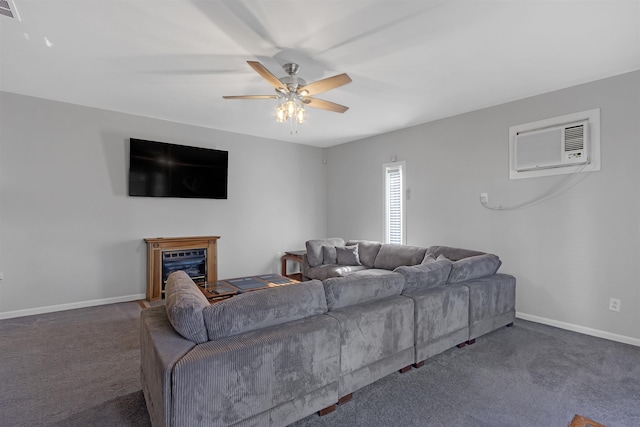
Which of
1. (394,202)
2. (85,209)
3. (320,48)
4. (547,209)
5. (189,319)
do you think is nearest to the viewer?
(189,319)

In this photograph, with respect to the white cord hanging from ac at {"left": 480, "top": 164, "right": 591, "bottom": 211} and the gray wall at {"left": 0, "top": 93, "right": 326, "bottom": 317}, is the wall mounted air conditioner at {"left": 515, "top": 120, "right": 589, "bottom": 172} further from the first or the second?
the gray wall at {"left": 0, "top": 93, "right": 326, "bottom": 317}

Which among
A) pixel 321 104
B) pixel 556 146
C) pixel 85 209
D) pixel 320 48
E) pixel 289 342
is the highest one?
pixel 320 48

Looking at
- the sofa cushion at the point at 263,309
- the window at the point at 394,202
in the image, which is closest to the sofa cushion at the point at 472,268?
the sofa cushion at the point at 263,309

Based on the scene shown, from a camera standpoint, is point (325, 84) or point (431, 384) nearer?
point (431, 384)

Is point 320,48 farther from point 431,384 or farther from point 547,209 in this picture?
point 547,209

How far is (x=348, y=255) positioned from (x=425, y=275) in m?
2.42

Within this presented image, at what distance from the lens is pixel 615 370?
2.58m

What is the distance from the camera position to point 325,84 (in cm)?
273

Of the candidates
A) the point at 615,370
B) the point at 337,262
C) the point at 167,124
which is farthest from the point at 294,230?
the point at 615,370

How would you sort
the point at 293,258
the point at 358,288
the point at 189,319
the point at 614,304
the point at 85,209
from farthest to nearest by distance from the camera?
the point at 293,258 → the point at 85,209 → the point at 614,304 → the point at 358,288 → the point at 189,319

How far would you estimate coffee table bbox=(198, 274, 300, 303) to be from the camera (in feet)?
10.4

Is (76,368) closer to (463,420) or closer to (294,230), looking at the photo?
(463,420)

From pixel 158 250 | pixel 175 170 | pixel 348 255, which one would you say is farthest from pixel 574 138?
pixel 158 250

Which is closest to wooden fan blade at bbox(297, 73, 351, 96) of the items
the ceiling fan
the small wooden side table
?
the ceiling fan
